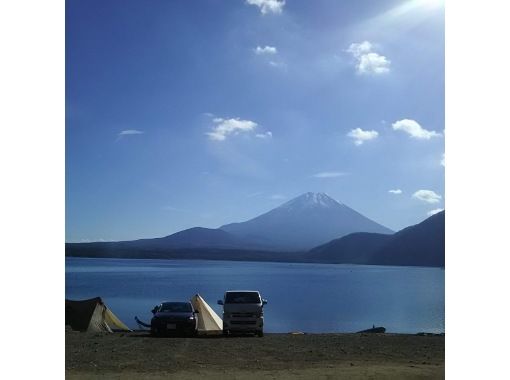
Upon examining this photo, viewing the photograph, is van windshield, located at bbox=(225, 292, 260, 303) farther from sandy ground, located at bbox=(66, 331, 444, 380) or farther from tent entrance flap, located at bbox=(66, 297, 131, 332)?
tent entrance flap, located at bbox=(66, 297, 131, 332)

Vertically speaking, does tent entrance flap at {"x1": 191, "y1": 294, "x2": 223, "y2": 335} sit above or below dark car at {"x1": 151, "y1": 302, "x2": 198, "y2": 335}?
below

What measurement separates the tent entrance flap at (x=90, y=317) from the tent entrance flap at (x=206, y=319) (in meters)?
2.90

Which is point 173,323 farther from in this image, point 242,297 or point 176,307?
point 242,297

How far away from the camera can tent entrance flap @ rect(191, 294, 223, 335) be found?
20.7 m

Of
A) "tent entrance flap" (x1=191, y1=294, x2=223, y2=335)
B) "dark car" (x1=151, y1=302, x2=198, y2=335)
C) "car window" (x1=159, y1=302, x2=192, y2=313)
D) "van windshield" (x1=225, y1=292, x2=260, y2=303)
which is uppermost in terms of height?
"van windshield" (x1=225, y1=292, x2=260, y2=303)

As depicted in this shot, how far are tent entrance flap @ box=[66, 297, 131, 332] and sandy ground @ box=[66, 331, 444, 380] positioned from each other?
4.99 m

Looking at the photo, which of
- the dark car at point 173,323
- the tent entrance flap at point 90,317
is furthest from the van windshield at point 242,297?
the tent entrance flap at point 90,317

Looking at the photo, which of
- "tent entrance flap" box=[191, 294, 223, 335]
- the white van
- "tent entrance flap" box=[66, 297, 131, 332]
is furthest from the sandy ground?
"tent entrance flap" box=[66, 297, 131, 332]

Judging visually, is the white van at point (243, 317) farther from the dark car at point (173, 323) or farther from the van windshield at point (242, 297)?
the dark car at point (173, 323)

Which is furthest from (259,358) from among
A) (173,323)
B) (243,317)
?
(173,323)

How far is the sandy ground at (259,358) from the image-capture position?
383 inches
